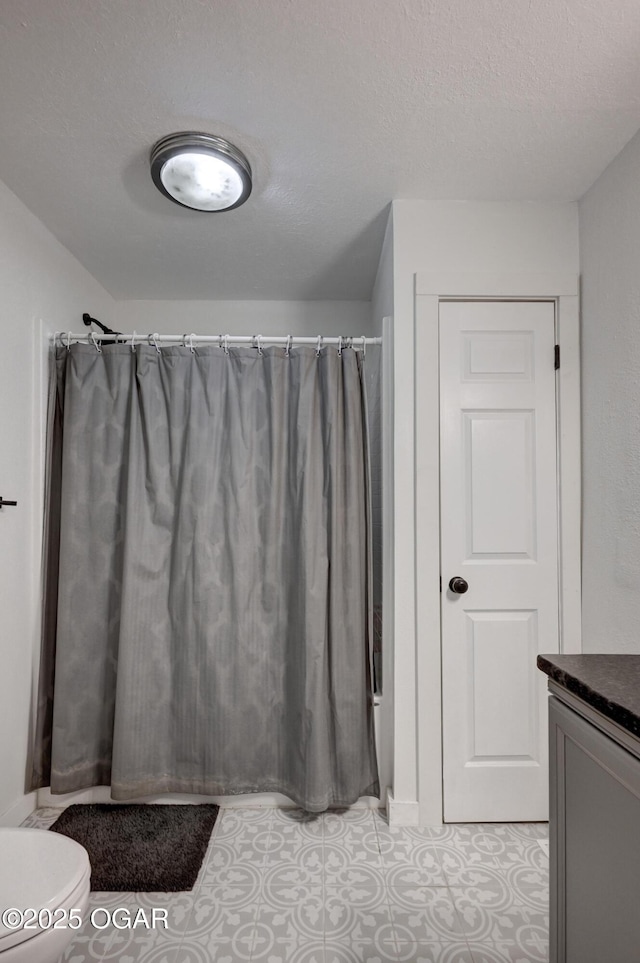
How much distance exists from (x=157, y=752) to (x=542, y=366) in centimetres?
219

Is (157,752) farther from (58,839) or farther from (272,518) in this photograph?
(272,518)

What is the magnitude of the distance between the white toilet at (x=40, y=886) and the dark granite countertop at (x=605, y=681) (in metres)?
1.12

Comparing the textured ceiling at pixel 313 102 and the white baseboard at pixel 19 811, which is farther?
the white baseboard at pixel 19 811

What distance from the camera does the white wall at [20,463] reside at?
6.16 ft

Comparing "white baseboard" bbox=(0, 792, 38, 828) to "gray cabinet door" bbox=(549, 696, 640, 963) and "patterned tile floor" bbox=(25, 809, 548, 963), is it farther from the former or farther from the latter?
"gray cabinet door" bbox=(549, 696, 640, 963)

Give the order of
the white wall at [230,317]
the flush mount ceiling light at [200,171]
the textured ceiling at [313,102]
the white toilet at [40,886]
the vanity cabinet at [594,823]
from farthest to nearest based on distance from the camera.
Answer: the white wall at [230,317] < the flush mount ceiling light at [200,171] < the textured ceiling at [313,102] < the white toilet at [40,886] < the vanity cabinet at [594,823]

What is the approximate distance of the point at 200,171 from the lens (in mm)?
1691

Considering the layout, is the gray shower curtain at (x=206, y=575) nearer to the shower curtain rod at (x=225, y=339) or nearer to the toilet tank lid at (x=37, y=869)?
the shower curtain rod at (x=225, y=339)

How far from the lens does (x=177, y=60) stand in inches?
52.6

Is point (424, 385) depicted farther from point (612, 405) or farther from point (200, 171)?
point (200, 171)

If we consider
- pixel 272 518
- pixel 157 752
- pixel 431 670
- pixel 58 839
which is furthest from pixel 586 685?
pixel 157 752

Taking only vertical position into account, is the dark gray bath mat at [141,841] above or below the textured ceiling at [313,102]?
below

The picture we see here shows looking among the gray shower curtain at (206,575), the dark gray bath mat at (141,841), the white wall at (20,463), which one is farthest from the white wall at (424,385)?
the white wall at (20,463)

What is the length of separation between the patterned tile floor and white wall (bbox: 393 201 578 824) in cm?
21
